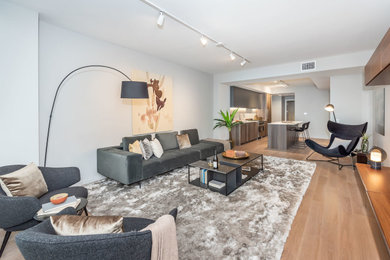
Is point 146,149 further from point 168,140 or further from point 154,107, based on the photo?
point 154,107

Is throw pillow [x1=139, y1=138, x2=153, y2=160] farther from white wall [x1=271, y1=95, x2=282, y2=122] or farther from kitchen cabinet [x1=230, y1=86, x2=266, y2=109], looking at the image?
white wall [x1=271, y1=95, x2=282, y2=122]

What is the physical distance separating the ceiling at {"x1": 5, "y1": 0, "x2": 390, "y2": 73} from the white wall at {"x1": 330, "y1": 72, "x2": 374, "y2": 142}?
1540mm

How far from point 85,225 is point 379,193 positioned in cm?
283

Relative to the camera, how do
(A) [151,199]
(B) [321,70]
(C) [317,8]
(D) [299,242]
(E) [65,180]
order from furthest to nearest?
(B) [321,70] < (A) [151,199] < (C) [317,8] < (E) [65,180] < (D) [299,242]

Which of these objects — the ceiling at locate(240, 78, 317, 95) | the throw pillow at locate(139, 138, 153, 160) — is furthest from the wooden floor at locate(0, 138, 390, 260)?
the ceiling at locate(240, 78, 317, 95)

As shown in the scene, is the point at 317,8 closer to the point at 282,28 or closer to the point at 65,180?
the point at 282,28

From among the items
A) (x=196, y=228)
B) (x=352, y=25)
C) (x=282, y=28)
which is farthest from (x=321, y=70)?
(x=196, y=228)

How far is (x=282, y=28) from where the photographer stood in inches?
121

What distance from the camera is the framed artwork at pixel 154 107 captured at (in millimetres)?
4148

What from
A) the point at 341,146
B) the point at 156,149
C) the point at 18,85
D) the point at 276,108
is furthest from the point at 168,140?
the point at 276,108

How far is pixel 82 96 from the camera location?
3316mm

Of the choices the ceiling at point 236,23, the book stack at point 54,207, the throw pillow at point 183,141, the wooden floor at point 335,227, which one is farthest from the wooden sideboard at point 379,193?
the throw pillow at point 183,141

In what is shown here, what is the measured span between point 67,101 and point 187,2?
2.47 m

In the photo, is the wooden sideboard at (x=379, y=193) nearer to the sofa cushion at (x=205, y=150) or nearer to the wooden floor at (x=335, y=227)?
the wooden floor at (x=335, y=227)
